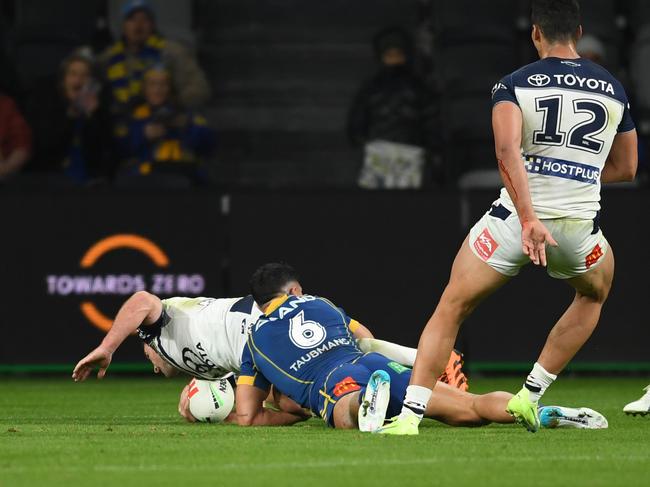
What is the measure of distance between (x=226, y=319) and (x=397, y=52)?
579 cm

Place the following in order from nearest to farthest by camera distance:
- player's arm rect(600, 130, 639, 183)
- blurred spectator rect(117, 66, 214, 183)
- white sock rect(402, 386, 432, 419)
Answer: white sock rect(402, 386, 432, 419)
player's arm rect(600, 130, 639, 183)
blurred spectator rect(117, 66, 214, 183)

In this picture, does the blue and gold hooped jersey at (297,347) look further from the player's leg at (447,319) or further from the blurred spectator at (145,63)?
Result: the blurred spectator at (145,63)

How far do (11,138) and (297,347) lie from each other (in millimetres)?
6839

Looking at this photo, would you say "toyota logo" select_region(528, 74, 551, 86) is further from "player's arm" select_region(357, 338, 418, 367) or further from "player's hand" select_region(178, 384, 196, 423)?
"player's hand" select_region(178, 384, 196, 423)

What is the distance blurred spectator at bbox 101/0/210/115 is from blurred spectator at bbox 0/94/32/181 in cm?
94

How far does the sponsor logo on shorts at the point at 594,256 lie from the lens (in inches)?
309

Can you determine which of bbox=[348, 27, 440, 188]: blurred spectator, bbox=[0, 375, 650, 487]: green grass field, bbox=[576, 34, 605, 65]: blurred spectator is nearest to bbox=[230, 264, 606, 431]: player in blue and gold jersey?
bbox=[0, 375, 650, 487]: green grass field

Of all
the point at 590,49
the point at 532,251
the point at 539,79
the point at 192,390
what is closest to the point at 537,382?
the point at 532,251

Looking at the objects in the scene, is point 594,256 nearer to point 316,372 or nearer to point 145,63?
point 316,372

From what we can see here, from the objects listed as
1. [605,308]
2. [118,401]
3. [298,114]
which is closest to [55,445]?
[118,401]

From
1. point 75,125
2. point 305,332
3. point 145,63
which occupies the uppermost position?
point 145,63

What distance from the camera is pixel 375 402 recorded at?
26.4 feet

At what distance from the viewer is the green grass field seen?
20.3 ft

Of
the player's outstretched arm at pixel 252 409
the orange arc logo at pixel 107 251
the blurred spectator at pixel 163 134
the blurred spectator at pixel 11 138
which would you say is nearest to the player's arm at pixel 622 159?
the player's outstretched arm at pixel 252 409
